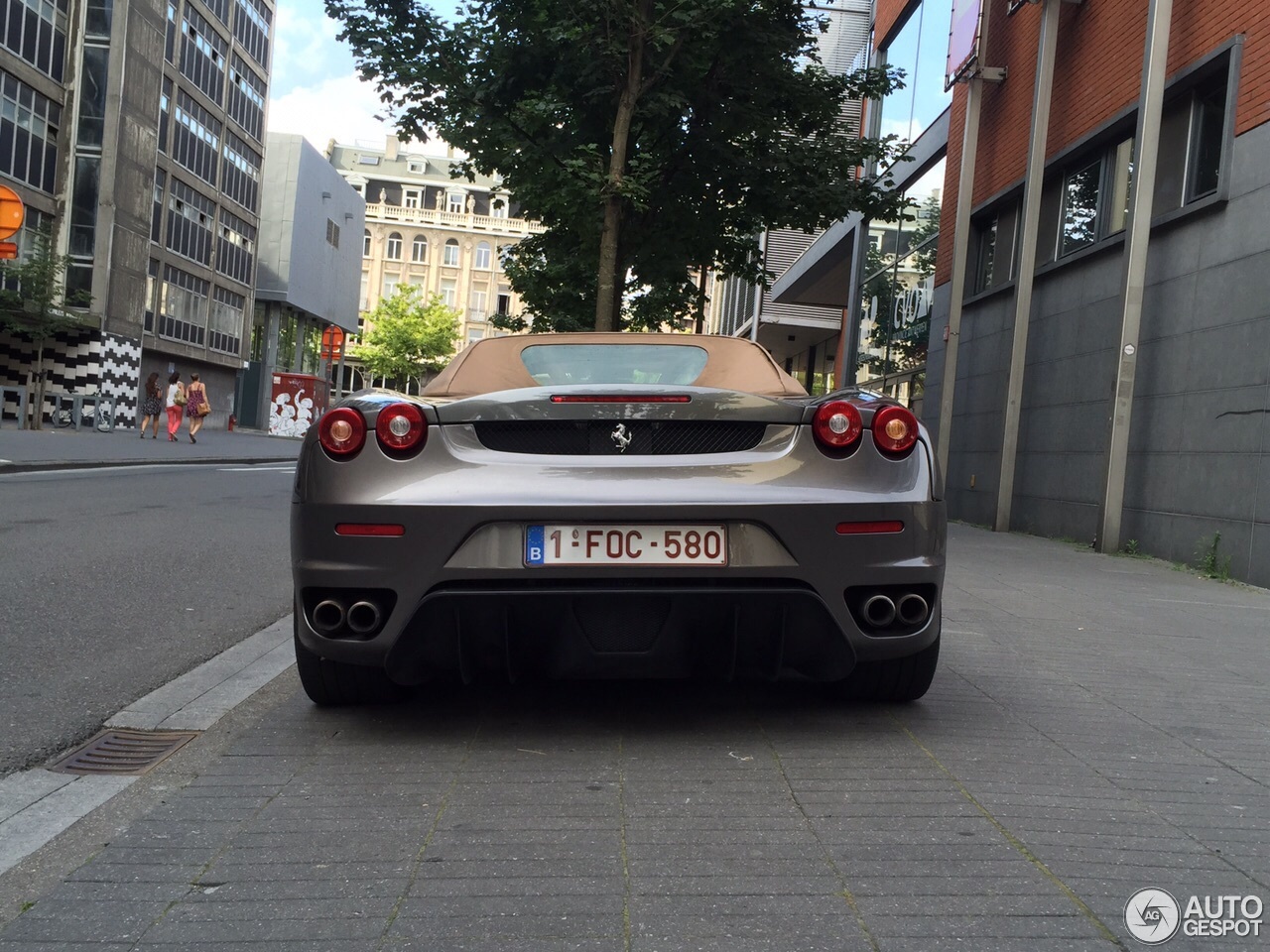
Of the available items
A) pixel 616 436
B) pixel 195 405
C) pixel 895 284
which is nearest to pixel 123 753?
pixel 616 436

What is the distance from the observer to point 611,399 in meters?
3.64

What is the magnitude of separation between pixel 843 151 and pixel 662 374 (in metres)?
13.9

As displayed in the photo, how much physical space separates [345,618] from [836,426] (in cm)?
150

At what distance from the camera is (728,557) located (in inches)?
137

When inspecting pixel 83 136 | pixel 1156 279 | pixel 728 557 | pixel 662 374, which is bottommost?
pixel 728 557

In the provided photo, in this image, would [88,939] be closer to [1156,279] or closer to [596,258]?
[1156,279]

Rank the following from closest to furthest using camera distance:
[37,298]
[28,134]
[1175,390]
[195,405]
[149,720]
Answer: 1. [149,720]
2. [1175,390]
3. [37,298]
4. [195,405]
5. [28,134]

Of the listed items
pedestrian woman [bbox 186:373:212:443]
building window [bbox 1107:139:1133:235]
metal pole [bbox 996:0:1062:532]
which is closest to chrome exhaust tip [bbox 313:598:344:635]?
building window [bbox 1107:139:1133:235]

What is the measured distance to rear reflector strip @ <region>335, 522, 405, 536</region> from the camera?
3502 millimetres

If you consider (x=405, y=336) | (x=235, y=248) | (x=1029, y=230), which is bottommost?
(x=1029, y=230)

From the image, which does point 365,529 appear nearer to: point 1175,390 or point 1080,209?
point 1175,390

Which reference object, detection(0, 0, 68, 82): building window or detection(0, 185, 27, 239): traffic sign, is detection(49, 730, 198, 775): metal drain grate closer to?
detection(0, 185, 27, 239): traffic sign

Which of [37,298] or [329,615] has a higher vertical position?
[37,298]

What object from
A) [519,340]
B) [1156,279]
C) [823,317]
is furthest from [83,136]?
[519,340]
